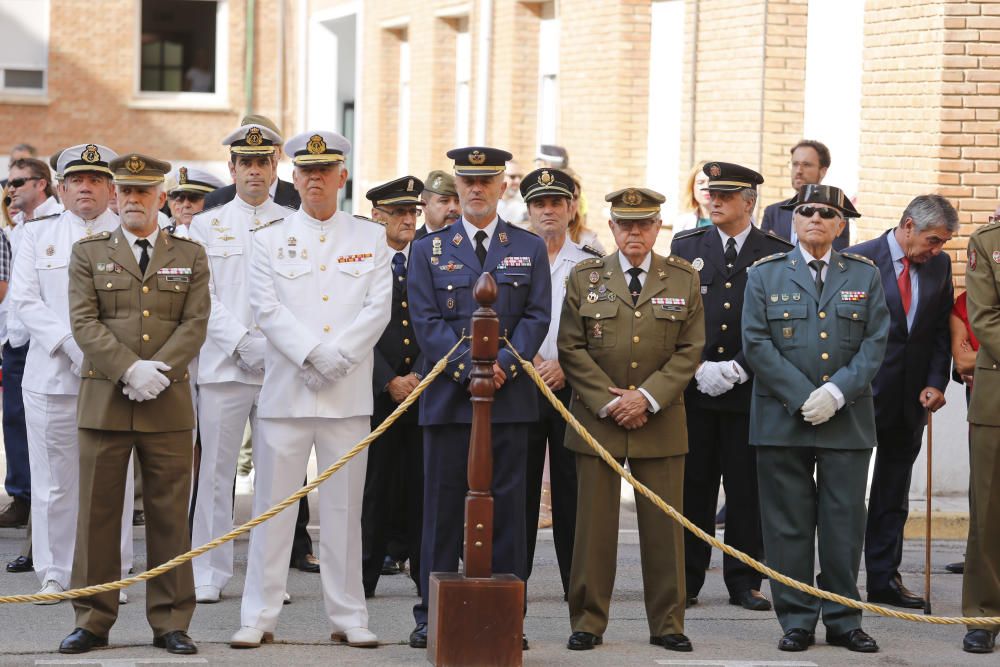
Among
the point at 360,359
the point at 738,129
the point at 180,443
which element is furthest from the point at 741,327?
the point at 738,129

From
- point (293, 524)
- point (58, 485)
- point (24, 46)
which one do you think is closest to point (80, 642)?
point (293, 524)

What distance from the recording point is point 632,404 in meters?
7.00

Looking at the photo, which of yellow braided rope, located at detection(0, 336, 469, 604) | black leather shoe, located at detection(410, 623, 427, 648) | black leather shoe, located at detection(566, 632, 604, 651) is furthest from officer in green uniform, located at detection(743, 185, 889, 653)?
black leather shoe, located at detection(410, 623, 427, 648)

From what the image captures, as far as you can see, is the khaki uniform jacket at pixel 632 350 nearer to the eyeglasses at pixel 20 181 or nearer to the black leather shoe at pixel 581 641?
the black leather shoe at pixel 581 641

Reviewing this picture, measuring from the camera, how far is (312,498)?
33.3ft

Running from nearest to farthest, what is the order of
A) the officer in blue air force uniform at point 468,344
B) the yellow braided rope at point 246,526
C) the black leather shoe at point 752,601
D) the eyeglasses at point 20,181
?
the yellow braided rope at point 246,526 → the officer in blue air force uniform at point 468,344 → the black leather shoe at point 752,601 → the eyeglasses at point 20,181

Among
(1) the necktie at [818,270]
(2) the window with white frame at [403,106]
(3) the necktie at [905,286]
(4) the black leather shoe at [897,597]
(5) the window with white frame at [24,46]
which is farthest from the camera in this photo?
(5) the window with white frame at [24,46]

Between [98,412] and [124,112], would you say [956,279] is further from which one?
[124,112]

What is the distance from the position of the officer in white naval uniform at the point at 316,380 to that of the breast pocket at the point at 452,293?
10.1 inches

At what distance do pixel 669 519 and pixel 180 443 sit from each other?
215 cm

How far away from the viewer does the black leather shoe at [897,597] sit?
8102 mm

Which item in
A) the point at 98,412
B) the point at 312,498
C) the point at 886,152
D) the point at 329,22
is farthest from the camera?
the point at 329,22

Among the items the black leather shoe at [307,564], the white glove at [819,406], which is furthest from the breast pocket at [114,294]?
the white glove at [819,406]

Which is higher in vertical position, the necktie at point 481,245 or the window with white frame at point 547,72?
the window with white frame at point 547,72
